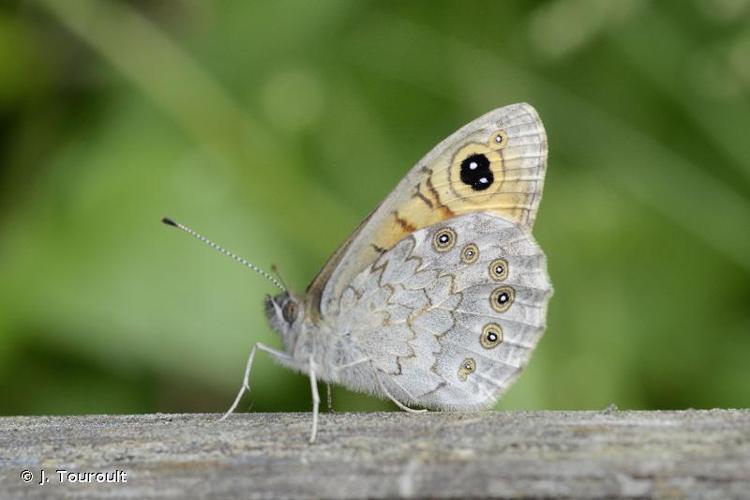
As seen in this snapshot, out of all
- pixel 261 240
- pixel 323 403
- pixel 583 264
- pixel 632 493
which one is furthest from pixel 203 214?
pixel 632 493

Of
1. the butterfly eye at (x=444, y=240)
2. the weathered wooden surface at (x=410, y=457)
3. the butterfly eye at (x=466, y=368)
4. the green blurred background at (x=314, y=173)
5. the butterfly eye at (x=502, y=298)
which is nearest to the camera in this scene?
the weathered wooden surface at (x=410, y=457)

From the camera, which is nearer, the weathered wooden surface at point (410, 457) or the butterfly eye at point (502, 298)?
the weathered wooden surface at point (410, 457)

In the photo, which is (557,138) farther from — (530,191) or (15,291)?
(15,291)

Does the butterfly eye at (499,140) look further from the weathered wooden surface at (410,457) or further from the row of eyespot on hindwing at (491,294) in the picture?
the weathered wooden surface at (410,457)

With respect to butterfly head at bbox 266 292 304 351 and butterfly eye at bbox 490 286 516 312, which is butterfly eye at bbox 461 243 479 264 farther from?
butterfly head at bbox 266 292 304 351

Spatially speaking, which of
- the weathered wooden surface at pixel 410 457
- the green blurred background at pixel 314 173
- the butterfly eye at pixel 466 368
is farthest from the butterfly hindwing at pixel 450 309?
the weathered wooden surface at pixel 410 457

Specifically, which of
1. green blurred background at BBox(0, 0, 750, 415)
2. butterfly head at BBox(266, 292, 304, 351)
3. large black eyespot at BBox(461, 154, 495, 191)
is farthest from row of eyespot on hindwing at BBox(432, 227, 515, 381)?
green blurred background at BBox(0, 0, 750, 415)
